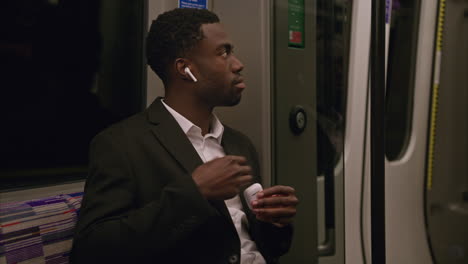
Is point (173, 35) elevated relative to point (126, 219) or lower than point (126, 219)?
elevated

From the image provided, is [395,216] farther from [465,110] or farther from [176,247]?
[176,247]

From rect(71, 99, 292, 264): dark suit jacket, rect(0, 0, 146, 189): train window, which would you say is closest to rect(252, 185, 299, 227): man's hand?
rect(71, 99, 292, 264): dark suit jacket

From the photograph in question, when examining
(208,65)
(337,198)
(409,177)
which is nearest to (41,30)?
(208,65)

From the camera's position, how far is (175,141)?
1.55m

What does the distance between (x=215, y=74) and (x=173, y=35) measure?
0.81 feet

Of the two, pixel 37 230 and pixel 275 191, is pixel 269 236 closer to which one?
Answer: pixel 275 191

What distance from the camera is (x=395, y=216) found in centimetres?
286

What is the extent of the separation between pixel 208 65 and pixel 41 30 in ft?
2.27

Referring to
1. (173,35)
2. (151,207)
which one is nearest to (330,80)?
(173,35)

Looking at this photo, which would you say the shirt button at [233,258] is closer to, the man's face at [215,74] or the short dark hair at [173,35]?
the man's face at [215,74]

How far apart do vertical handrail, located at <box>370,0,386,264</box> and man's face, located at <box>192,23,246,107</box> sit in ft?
1.76

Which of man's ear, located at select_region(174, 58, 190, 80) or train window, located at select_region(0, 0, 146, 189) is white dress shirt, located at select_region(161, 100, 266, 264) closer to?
man's ear, located at select_region(174, 58, 190, 80)

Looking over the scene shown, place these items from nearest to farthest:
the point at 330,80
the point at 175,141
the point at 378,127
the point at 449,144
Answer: the point at 378,127 < the point at 175,141 < the point at 330,80 < the point at 449,144

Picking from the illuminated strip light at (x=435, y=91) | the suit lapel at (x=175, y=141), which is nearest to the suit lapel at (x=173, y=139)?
the suit lapel at (x=175, y=141)
